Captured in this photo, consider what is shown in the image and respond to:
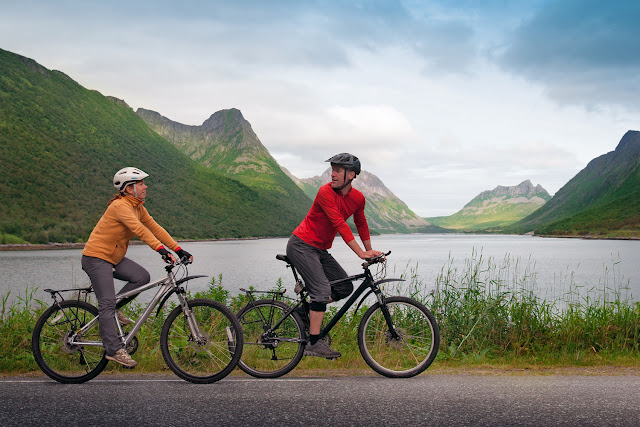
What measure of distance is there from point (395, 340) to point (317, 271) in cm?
138

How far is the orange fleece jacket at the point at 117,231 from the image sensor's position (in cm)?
624

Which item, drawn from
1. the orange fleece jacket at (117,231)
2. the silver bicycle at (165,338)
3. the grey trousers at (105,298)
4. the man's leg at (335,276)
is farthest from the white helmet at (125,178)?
the man's leg at (335,276)

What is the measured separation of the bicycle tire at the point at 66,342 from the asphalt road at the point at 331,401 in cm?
25

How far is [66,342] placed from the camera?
6594 mm

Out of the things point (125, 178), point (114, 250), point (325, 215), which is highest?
point (125, 178)

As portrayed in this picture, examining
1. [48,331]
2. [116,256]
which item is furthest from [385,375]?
[48,331]

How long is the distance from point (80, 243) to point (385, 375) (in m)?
143

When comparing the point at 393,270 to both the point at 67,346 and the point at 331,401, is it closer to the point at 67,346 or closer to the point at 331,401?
the point at 67,346

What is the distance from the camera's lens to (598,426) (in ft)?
14.9

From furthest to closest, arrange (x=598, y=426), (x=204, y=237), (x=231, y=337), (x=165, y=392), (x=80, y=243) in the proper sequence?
(x=204, y=237)
(x=80, y=243)
(x=231, y=337)
(x=165, y=392)
(x=598, y=426)

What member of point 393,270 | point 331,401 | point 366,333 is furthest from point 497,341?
point 393,270

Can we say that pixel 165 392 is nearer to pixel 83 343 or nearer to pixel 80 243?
pixel 83 343

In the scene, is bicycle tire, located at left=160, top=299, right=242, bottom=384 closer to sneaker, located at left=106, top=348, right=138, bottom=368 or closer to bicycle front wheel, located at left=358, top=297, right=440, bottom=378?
sneaker, located at left=106, top=348, right=138, bottom=368

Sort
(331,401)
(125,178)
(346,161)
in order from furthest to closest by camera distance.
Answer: (346,161) → (125,178) → (331,401)
